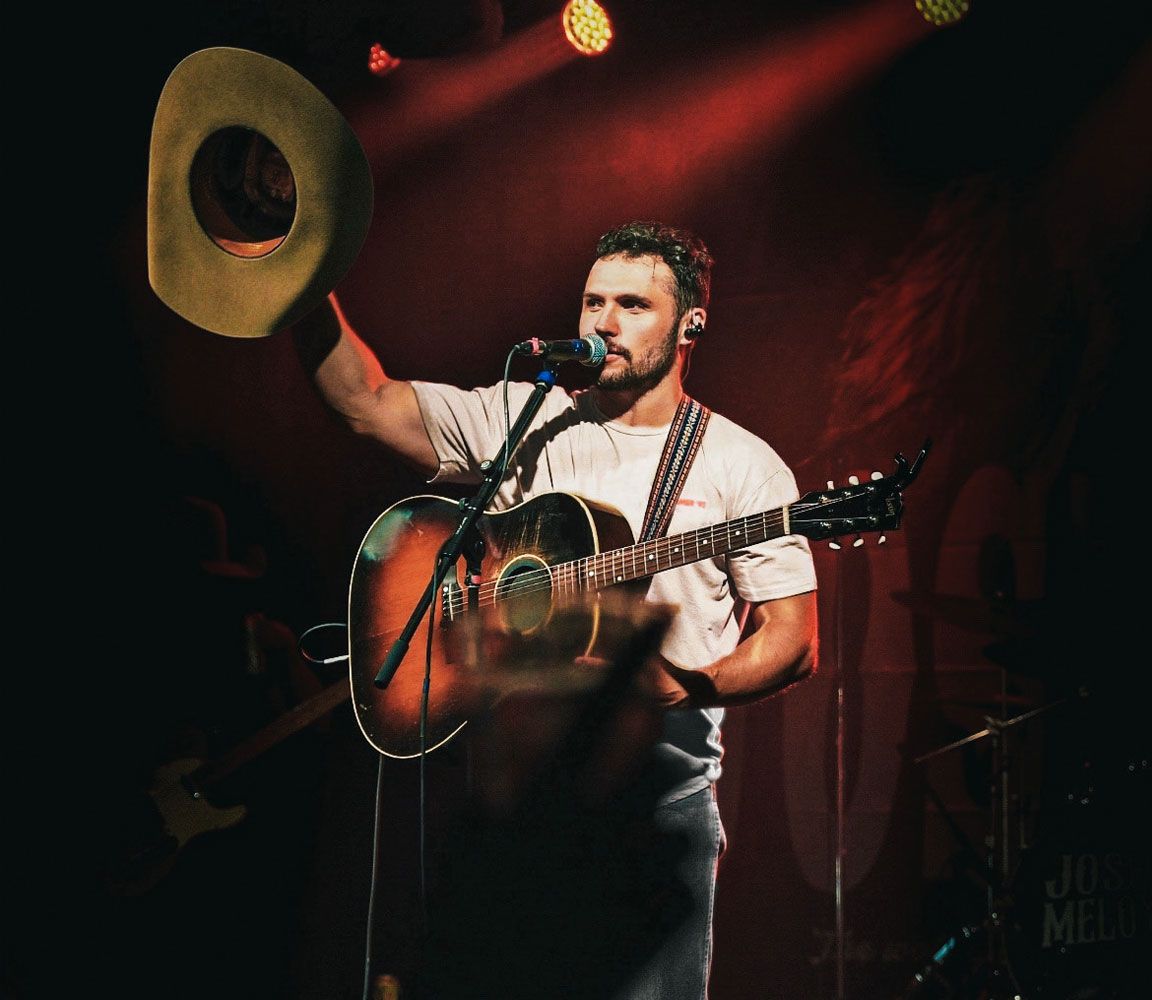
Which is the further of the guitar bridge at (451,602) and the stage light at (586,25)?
the stage light at (586,25)

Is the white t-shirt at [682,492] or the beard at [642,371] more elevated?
the beard at [642,371]

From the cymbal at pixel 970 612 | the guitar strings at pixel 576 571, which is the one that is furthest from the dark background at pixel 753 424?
the guitar strings at pixel 576 571

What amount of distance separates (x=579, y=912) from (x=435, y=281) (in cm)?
184

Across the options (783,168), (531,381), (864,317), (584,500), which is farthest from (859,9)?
(584,500)

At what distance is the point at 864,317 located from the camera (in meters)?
3.21

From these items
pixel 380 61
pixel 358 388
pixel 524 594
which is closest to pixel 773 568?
pixel 524 594

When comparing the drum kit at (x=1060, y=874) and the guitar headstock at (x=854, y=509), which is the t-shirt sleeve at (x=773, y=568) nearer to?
the guitar headstock at (x=854, y=509)

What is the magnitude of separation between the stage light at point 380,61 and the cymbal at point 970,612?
221 cm

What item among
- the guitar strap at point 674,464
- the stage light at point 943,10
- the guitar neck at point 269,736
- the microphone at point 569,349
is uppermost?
the stage light at point 943,10

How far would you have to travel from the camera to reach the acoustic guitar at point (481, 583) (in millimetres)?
2301

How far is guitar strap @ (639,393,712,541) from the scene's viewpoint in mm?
2520

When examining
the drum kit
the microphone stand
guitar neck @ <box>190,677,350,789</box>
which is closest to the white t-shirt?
the microphone stand

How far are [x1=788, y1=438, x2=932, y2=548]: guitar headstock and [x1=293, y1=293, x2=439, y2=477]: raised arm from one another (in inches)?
40.2

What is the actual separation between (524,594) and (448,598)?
7.4 inches
